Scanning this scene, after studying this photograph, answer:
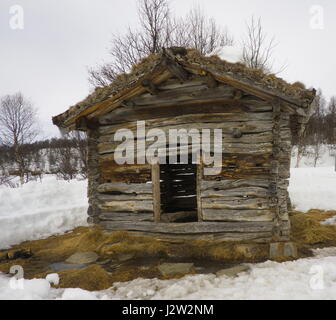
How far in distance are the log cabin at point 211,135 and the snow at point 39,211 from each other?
8.06 feet

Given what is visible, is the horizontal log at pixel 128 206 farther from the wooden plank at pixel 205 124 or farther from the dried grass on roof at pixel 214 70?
the dried grass on roof at pixel 214 70

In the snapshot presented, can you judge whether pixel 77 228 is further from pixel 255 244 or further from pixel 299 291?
pixel 299 291

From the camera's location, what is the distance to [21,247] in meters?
6.50

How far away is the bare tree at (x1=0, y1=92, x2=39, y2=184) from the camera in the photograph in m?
23.3

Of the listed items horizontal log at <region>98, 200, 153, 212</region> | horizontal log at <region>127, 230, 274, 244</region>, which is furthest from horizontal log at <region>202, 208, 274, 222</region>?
horizontal log at <region>98, 200, 153, 212</region>

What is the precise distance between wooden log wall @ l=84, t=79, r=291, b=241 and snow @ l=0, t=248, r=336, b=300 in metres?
0.97

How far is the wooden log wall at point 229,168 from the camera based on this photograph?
5090mm

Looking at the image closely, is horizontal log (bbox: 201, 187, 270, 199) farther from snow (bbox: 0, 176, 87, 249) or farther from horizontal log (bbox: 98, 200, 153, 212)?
snow (bbox: 0, 176, 87, 249)

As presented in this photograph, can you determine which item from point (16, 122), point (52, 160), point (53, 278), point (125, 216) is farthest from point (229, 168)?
point (52, 160)

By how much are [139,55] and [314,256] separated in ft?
49.8

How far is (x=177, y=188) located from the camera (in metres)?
9.32

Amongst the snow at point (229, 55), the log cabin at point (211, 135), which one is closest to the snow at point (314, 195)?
the log cabin at point (211, 135)
